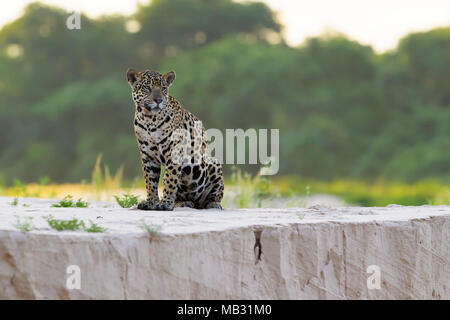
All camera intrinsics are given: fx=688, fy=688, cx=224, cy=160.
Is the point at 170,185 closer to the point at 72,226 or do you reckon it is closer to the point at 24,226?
the point at 72,226

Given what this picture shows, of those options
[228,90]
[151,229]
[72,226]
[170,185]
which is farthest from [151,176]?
[228,90]

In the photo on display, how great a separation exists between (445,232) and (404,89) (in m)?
19.4

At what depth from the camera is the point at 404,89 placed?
24219 mm

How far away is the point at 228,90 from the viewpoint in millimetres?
25047

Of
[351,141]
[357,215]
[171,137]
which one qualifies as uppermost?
[351,141]

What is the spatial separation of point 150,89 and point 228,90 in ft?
62.7

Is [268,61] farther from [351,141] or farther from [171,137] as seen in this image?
[171,137]

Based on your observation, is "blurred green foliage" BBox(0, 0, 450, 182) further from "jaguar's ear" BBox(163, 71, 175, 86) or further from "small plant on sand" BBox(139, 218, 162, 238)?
"small plant on sand" BBox(139, 218, 162, 238)

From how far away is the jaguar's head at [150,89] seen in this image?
19.7ft

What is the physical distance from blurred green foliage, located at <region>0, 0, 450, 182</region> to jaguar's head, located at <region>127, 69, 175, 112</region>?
1536cm

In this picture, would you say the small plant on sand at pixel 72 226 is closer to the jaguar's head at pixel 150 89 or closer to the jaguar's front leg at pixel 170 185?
the jaguar's front leg at pixel 170 185

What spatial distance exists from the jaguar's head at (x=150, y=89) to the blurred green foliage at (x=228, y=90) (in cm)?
1536

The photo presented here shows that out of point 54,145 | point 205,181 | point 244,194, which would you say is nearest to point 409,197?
point 244,194

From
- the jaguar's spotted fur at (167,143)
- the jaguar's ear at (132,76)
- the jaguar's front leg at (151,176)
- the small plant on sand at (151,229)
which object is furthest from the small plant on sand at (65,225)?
the jaguar's ear at (132,76)
